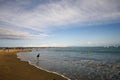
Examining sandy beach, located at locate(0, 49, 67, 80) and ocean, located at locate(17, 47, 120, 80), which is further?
ocean, located at locate(17, 47, 120, 80)

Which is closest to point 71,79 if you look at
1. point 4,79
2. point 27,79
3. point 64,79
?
point 64,79

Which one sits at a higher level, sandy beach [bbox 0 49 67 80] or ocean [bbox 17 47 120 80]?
sandy beach [bbox 0 49 67 80]

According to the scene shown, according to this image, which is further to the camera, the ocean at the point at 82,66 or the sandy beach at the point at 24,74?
the ocean at the point at 82,66

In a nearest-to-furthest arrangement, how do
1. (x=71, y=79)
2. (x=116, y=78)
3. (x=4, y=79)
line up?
(x=4, y=79), (x=71, y=79), (x=116, y=78)

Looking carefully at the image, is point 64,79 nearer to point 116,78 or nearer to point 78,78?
point 78,78

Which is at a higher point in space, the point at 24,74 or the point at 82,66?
the point at 24,74

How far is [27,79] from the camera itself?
1271 cm

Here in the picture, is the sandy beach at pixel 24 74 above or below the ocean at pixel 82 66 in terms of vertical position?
above

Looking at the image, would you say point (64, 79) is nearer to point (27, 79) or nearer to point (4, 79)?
point (27, 79)

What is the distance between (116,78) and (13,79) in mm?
10951

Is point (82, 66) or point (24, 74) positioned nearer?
point (24, 74)

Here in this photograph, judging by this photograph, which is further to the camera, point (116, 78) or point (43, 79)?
point (116, 78)

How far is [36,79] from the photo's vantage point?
12789 millimetres

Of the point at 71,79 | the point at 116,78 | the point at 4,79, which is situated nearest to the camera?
the point at 4,79
